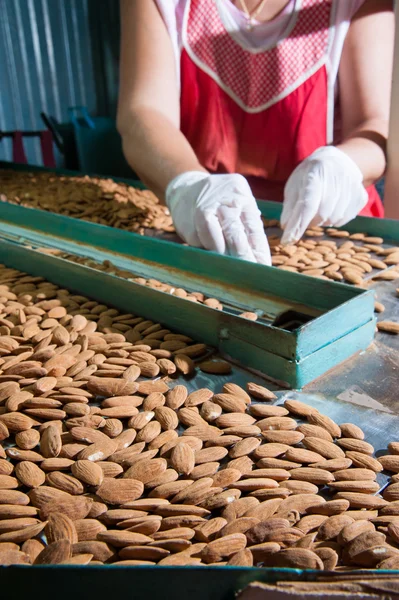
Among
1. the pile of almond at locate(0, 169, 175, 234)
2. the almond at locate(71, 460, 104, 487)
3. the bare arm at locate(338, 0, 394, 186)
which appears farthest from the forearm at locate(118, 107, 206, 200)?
the almond at locate(71, 460, 104, 487)

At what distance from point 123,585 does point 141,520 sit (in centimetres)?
19

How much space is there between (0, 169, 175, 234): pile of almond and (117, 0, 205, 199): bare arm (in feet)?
0.42

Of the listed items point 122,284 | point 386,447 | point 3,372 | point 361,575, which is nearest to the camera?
point 361,575

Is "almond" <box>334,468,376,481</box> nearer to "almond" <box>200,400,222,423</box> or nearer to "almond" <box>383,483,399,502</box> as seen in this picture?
"almond" <box>383,483,399,502</box>

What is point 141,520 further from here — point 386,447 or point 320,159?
Result: point 320,159

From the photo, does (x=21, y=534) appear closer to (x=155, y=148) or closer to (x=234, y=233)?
(x=234, y=233)

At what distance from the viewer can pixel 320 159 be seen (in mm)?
1878

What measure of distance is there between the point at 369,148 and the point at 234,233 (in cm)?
85

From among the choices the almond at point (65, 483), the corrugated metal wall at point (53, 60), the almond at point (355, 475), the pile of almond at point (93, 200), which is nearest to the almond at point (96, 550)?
the almond at point (65, 483)

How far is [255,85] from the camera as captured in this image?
101 inches

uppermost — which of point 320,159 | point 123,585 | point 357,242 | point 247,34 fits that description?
point 247,34

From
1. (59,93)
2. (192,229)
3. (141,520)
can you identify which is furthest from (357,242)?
(59,93)

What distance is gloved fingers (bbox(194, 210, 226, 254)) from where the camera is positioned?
1677 mm

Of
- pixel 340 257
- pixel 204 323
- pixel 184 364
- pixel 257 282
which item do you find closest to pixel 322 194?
pixel 340 257
